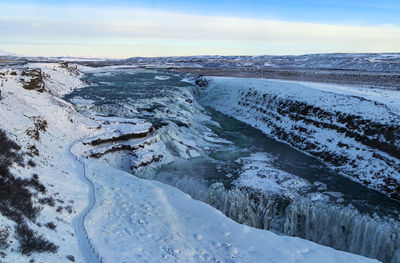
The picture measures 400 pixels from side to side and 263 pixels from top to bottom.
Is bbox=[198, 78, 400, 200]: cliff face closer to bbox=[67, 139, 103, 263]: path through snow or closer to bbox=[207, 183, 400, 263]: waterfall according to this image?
bbox=[207, 183, 400, 263]: waterfall

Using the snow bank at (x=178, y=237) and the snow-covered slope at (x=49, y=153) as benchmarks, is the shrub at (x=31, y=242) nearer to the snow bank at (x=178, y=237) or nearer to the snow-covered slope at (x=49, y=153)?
the snow-covered slope at (x=49, y=153)

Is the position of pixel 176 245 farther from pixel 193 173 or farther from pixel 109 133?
pixel 109 133

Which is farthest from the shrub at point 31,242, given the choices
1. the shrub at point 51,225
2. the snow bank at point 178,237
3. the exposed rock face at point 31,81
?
the exposed rock face at point 31,81

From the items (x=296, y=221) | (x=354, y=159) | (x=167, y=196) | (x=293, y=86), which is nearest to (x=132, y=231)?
(x=167, y=196)

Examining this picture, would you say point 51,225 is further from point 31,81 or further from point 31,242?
point 31,81

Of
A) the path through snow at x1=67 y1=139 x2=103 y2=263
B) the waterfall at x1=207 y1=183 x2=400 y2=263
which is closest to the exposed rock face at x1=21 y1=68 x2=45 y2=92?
the path through snow at x1=67 y1=139 x2=103 y2=263

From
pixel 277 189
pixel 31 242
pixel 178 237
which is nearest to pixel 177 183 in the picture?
pixel 277 189

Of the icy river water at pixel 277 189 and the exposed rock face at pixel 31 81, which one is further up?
the exposed rock face at pixel 31 81
